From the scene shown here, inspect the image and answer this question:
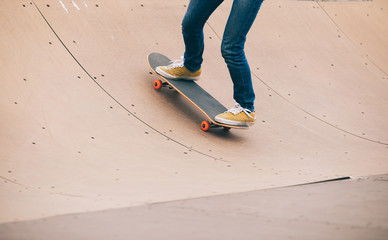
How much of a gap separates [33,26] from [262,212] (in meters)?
2.78

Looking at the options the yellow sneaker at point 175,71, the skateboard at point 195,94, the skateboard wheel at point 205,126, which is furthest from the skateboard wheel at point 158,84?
the skateboard wheel at point 205,126

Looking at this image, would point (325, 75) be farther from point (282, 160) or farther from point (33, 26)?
point (33, 26)

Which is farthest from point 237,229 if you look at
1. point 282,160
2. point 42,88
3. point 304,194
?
point 42,88

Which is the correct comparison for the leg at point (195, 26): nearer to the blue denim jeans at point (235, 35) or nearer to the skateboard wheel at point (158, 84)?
the blue denim jeans at point (235, 35)

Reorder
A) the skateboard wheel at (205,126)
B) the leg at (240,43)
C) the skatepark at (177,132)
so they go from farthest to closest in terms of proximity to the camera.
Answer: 1. the skateboard wheel at (205,126)
2. the leg at (240,43)
3. the skatepark at (177,132)

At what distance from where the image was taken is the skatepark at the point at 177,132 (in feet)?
6.73

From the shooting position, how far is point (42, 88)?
354 centimetres

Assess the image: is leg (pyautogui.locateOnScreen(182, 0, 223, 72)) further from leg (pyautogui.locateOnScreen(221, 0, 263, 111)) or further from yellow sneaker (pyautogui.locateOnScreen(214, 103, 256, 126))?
yellow sneaker (pyautogui.locateOnScreen(214, 103, 256, 126))

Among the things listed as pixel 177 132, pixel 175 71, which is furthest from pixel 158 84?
pixel 177 132

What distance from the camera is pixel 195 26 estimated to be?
368 centimetres

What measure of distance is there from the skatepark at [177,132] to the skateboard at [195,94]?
9 centimetres

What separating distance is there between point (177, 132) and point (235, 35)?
87cm

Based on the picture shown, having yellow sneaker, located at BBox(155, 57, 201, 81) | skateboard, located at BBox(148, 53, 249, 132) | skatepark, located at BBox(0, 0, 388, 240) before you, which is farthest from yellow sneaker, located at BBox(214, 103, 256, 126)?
yellow sneaker, located at BBox(155, 57, 201, 81)

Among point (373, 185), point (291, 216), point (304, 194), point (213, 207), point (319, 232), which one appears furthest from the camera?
point (373, 185)
